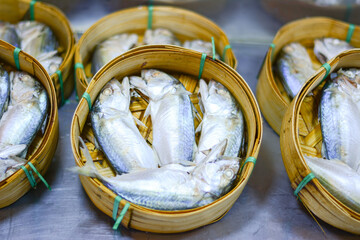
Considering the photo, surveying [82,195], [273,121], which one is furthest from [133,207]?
[273,121]

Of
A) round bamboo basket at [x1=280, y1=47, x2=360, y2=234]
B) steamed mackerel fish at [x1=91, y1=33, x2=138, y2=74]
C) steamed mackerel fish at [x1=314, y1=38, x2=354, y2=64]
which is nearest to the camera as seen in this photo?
round bamboo basket at [x1=280, y1=47, x2=360, y2=234]

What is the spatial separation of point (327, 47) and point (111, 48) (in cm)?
163

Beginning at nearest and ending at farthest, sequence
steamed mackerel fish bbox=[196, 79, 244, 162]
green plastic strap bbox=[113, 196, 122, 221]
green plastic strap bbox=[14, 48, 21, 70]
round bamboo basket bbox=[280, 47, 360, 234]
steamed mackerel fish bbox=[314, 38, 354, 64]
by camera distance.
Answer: green plastic strap bbox=[113, 196, 122, 221] < round bamboo basket bbox=[280, 47, 360, 234] < steamed mackerel fish bbox=[196, 79, 244, 162] < green plastic strap bbox=[14, 48, 21, 70] < steamed mackerel fish bbox=[314, 38, 354, 64]

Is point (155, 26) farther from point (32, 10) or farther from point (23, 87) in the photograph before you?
point (23, 87)

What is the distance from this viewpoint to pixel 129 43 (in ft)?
8.25

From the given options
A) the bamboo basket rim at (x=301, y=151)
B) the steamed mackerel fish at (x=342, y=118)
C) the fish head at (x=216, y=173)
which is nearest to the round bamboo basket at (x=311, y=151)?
the bamboo basket rim at (x=301, y=151)

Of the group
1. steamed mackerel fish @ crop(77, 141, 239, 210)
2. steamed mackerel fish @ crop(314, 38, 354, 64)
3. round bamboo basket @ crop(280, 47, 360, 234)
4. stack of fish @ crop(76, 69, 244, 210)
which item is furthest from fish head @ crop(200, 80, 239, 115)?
steamed mackerel fish @ crop(314, 38, 354, 64)

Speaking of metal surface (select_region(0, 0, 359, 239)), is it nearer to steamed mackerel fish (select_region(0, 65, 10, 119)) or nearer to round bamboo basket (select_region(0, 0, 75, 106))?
round bamboo basket (select_region(0, 0, 75, 106))

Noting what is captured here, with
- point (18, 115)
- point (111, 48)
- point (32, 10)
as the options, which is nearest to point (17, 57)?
point (18, 115)

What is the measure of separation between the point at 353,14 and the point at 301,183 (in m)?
1.96

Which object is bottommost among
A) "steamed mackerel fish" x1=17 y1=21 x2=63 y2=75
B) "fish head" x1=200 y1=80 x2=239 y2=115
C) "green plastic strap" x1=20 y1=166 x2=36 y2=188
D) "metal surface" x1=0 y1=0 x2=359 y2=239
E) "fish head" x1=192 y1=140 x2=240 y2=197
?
"metal surface" x1=0 y1=0 x2=359 y2=239

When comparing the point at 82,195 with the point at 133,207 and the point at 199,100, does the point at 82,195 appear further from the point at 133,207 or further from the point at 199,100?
the point at 199,100

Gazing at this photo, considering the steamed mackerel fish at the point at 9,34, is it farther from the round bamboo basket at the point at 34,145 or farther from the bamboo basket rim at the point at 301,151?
the bamboo basket rim at the point at 301,151

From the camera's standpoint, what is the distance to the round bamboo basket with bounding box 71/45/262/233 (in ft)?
5.05
